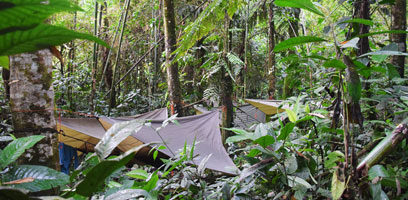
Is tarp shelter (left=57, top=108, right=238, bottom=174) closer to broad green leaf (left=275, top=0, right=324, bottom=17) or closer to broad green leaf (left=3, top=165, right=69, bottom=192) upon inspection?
broad green leaf (left=275, top=0, right=324, bottom=17)

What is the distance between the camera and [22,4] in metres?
0.34

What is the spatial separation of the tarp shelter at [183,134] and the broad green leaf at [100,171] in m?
2.60

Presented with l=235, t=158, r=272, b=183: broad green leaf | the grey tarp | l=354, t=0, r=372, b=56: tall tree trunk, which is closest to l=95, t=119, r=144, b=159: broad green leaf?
l=235, t=158, r=272, b=183: broad green leaf

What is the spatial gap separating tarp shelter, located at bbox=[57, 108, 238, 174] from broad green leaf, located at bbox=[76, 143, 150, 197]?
102 inches

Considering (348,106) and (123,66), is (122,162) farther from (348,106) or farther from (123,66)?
(123,66)

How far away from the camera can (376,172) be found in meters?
0.70

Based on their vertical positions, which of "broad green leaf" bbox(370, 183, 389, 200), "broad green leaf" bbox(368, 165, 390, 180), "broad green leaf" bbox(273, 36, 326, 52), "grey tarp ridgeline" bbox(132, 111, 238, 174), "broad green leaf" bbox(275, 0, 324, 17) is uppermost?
"broad green leaf" bbox(275, 0, 324, 17)

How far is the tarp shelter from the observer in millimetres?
3256

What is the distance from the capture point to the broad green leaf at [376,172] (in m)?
0.70

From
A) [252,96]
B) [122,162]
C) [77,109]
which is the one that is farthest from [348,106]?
[252,96]

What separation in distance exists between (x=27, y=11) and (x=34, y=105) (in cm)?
126

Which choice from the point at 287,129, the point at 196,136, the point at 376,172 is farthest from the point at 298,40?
the point at 196,136

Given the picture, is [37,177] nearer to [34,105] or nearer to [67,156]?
[34,105]

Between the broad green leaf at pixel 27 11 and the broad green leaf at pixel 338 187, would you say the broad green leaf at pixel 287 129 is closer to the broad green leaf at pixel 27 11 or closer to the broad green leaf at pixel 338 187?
the broad green leaf at pixel 338 187
